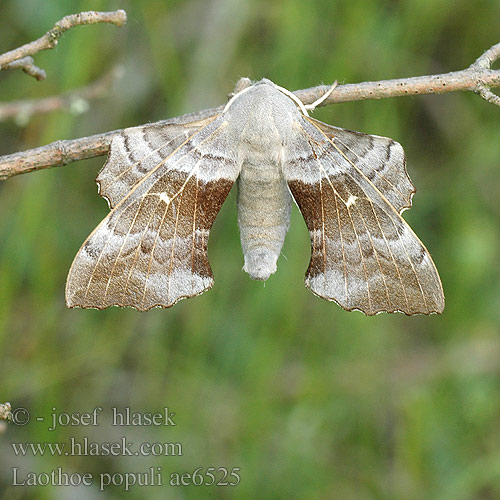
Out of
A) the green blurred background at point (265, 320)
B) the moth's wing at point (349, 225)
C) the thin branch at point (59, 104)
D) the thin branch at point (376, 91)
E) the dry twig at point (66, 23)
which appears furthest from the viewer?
the green blurred background at point (265, 320)

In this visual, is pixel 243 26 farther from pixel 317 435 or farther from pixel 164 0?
pixel 317 435

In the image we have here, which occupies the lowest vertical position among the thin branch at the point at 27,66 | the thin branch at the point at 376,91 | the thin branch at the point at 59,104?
the thin branch at the point at 376,91

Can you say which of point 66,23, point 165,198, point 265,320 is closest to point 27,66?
point 66,23

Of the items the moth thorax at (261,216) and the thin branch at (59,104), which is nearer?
the moth thorax at (261,216)

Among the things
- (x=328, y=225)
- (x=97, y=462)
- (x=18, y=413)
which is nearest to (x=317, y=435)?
(x=97, y=462)

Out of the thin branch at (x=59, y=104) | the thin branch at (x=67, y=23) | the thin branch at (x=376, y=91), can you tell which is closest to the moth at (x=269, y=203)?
the thin branch at (x=376, y=91)

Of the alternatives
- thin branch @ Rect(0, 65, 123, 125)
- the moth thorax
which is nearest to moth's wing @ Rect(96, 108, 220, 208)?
the moth thorax

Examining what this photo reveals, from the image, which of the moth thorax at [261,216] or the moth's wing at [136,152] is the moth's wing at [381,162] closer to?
the moth thorax at [261,216]
